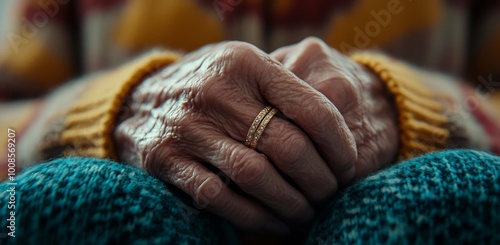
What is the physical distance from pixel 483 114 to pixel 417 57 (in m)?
0.17

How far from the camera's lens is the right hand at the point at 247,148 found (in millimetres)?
378

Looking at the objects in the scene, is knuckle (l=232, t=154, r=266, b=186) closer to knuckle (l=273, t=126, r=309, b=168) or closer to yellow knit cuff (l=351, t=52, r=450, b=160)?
knuckle (l=273, t=126, r=309, b=168)

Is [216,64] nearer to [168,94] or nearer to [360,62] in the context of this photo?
[168,94]

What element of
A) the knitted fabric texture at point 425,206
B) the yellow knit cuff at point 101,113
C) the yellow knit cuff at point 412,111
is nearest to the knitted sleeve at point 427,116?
the yellow knit cuff at point 412,111

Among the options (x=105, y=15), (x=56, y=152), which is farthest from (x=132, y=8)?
(x=56, y=152)

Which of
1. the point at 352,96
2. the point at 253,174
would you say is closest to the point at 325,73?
the point at 352,96

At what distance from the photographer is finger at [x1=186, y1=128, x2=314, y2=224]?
14.6 inches

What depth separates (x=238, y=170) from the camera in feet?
1.22

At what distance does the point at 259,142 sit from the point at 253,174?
0.09 ft

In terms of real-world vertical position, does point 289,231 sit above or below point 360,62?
below

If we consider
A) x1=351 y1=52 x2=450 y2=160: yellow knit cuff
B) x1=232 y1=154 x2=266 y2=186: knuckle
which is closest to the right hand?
x1=232 y1=154 x2=266 y2=186: knuckle

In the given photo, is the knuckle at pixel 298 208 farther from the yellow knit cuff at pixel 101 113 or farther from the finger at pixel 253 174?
the yellow knit cuff at pixel 101 113

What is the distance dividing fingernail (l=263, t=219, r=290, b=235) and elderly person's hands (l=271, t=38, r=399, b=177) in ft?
0.23

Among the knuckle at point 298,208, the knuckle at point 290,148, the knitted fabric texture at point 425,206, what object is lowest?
the knuckle at point 298,208
